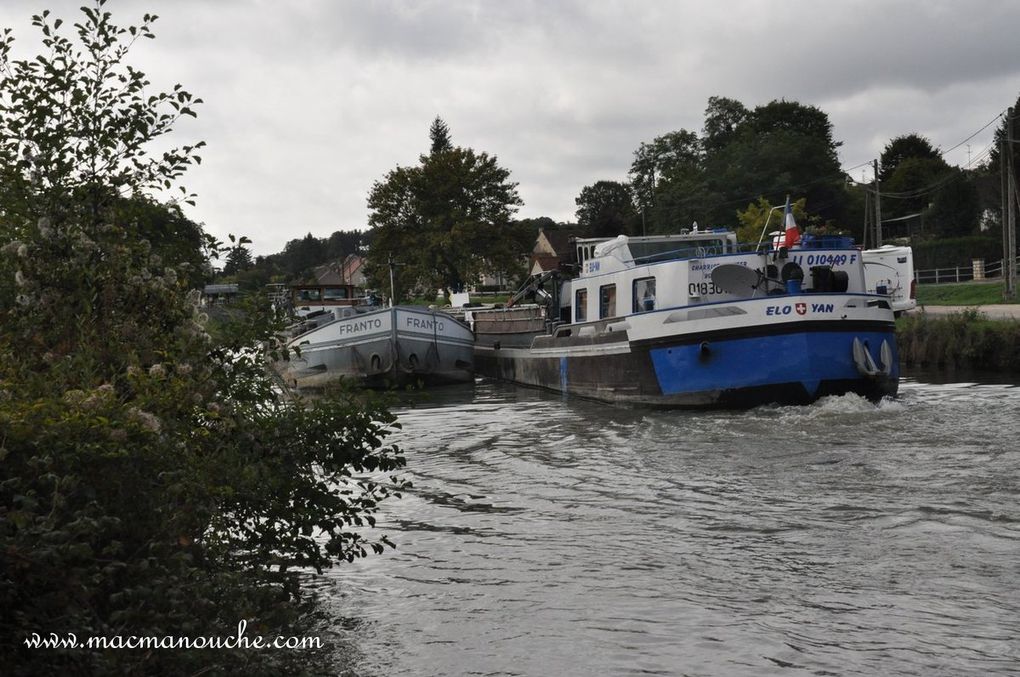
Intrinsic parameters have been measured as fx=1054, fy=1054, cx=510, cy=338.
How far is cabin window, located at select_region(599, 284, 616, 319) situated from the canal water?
592cm

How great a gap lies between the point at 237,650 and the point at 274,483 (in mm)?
922

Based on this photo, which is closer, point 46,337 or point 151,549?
Answer: point 151,549

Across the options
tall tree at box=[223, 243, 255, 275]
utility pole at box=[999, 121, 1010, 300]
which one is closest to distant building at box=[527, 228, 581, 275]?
utility pole at box=[999, 121, 1010, 300]

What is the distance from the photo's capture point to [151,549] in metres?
4.36

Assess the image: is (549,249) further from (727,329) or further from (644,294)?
(727,329)

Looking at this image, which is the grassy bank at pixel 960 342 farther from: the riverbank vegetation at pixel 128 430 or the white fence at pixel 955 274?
the white fence at pixel 955 274

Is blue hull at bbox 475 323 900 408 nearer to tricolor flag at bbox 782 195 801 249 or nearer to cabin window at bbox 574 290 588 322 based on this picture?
tricolor flag at bbox 782 195 801 249

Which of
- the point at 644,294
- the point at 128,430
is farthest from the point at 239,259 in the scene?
the point at 644,294

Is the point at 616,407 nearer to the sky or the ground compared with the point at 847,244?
nearer to the ground

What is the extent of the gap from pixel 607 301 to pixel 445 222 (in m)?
42.1

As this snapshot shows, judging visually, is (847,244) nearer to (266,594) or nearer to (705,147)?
(266,594)

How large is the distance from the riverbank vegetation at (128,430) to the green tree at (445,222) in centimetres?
5367

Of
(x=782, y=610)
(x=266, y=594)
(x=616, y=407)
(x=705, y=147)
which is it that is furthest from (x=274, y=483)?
(x=705, y=147)

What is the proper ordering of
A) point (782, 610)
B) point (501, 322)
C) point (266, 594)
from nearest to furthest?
point (266, 594)
point (782, 610)
point (501, 322)
